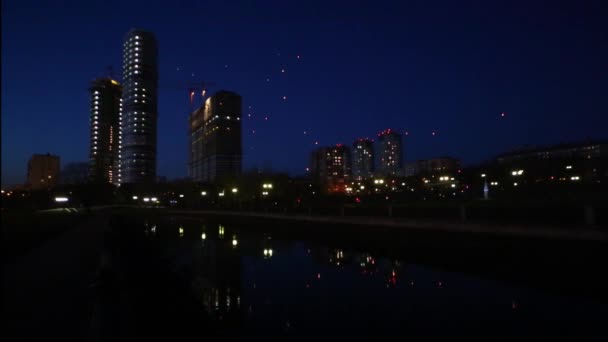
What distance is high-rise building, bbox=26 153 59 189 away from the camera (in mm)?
100188

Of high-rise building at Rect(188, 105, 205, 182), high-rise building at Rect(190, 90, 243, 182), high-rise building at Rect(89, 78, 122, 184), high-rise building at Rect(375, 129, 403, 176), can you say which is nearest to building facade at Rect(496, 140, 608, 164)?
high-rise building at Rect(375, 129, 403, 176)

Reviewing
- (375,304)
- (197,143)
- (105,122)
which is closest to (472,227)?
(375,304)

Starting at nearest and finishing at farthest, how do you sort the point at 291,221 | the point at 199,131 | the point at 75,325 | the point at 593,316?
the point at 75,325 < the point at 593,316 < the point at 291,221 < the point at 199,131

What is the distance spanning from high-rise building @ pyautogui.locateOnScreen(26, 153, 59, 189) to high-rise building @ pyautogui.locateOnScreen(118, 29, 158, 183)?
4087 cm

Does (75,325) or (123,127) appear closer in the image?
(75,325)

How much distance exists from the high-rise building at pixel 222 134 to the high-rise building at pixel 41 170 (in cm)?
4374

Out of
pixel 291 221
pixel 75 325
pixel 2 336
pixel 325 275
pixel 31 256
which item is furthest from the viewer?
pixel 291 221

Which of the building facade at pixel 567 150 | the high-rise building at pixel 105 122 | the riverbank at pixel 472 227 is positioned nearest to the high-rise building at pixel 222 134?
the high-rise building at pixel 105 122

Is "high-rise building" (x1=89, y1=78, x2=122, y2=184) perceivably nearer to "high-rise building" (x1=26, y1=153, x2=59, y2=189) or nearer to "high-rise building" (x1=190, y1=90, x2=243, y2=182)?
"high-rise building" (x1=190, y1=90, x2=243, y2=182)

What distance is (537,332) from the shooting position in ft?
28.6

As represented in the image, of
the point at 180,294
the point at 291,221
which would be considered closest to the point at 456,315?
the point at 180,294

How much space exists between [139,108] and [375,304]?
161 meters

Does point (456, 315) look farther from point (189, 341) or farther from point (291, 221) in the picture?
point (291, 221)

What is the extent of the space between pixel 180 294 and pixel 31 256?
6.63m
